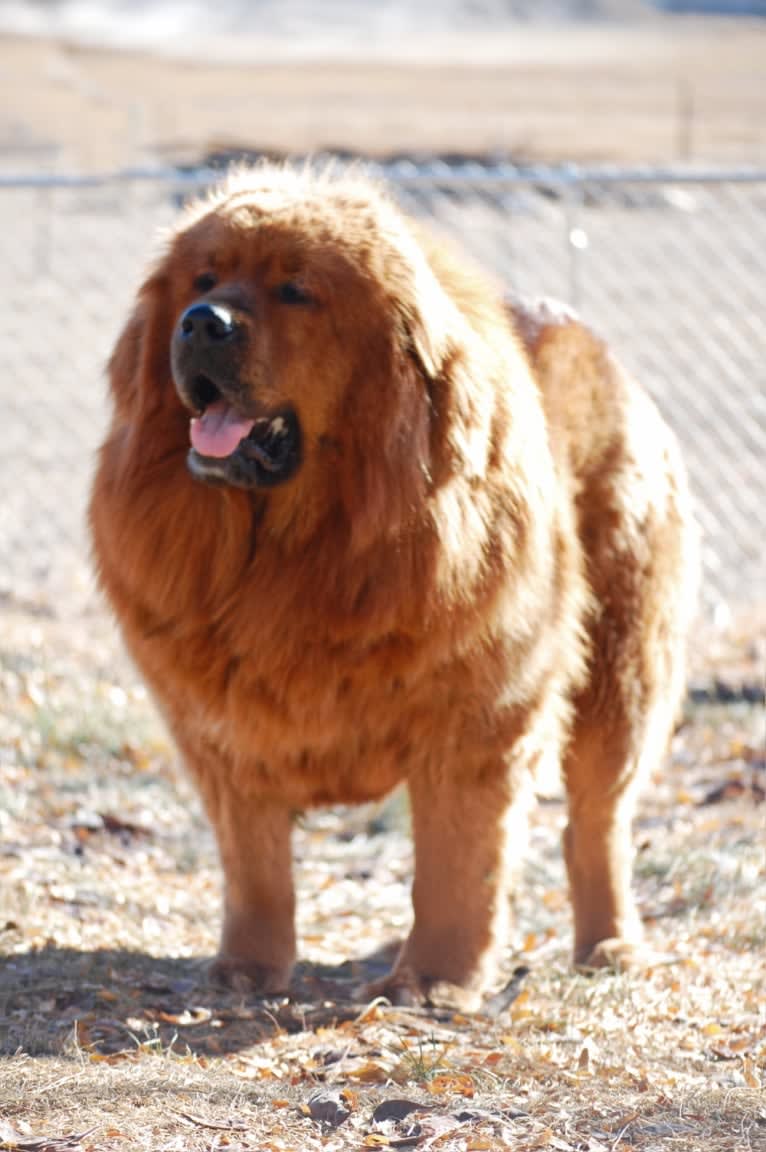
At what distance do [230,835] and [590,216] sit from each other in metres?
14.7

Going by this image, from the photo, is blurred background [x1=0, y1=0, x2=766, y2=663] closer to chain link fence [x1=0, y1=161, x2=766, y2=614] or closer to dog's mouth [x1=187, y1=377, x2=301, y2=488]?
chain link fence [x1=0, y1=161, x2=766, y2=614]

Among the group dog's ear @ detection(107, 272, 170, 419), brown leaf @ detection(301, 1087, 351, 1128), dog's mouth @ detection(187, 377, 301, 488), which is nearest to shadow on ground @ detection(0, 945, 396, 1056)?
brown leaf @ detection(301, 1087, 351, 1128)

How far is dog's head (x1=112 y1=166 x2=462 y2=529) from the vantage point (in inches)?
138

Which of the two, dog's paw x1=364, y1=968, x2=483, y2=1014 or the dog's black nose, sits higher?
the dog's black nose

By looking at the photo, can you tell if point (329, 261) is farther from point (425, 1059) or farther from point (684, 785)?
point (684, 785)

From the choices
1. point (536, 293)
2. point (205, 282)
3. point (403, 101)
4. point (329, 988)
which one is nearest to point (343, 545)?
point (205, 282)

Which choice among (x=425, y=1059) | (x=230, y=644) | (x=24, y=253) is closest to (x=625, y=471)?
(x=230, y=644)

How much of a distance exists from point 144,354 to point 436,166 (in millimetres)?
7144

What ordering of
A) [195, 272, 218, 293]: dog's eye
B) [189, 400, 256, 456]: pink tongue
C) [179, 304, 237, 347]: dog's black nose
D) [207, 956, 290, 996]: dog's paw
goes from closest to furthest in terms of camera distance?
[179, 304, 237, 347]: dog's black nose
[189, 400, 256, 456]: pink tongue
[195, 272, 218, 293]: dog's eye
[207, 956, 290, 996]: dog's paw

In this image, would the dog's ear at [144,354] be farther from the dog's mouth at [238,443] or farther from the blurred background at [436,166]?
the blurred background at [436,166]

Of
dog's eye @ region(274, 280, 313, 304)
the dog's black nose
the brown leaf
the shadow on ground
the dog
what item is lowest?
the shadow on ground

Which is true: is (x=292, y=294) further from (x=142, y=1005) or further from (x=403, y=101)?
(x=403, y=101)

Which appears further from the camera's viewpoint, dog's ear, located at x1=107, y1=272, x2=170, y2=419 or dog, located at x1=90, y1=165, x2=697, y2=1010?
dog's ear, located at x1=107, y1=272, x2=170, y2=419

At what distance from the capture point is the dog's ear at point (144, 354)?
3691 mm
